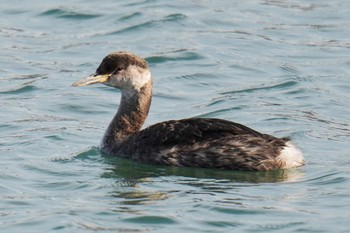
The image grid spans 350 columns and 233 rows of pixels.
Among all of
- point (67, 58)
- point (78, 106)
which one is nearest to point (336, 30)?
point (67, 58)

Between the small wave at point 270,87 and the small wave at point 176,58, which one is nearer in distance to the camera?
the small wave at point 270,87

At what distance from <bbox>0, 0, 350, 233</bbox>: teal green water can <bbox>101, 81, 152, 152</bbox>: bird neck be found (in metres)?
0.34

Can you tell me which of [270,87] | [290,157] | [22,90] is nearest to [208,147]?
[290,157]

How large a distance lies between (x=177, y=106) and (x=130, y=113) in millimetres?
2654

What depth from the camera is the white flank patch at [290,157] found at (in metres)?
14.1

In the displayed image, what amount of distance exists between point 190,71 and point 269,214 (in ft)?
25.5

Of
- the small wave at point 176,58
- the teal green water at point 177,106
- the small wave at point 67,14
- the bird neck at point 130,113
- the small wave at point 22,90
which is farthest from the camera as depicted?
the small wave at point 67,14

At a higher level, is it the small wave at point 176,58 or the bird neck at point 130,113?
the bird neck at point 130,113

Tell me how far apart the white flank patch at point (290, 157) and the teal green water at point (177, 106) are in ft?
0.36

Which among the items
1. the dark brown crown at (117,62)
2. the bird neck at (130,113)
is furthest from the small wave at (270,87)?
the dark brown crown at (117,62)

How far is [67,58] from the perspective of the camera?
20.7m

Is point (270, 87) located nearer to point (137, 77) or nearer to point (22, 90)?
point (22, 90)

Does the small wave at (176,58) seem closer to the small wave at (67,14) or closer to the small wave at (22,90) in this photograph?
the small wave at (22,90)

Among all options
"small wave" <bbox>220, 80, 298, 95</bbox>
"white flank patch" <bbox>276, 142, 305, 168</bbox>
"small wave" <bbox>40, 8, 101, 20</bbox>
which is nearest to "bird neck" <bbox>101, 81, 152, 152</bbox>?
"white flank patch" <bbox>276, 142, 305, 168</bbox>
